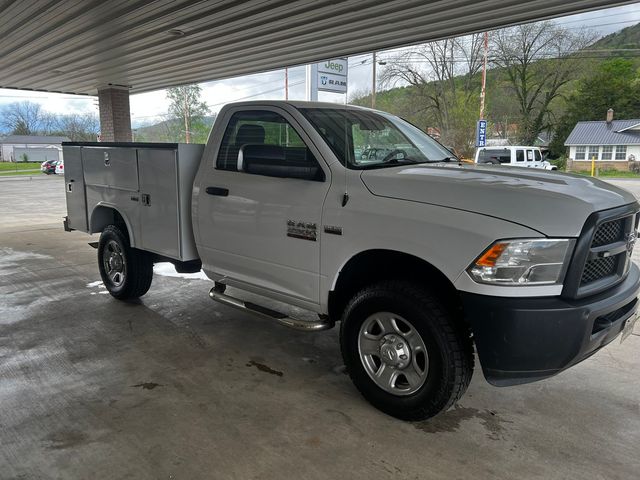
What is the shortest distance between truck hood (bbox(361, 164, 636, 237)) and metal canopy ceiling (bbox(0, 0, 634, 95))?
17.0 feet

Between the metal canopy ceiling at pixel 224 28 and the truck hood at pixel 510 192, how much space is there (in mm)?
5183

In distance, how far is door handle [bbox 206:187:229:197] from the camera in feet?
13.7

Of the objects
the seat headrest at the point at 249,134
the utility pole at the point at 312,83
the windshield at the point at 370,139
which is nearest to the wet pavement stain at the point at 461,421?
the windshield at the point at 370,139

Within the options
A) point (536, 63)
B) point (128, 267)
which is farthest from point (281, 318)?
point (536, 63)

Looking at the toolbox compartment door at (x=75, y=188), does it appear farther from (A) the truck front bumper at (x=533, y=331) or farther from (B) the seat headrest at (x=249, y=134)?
(A) the truck front bumper at (x=533, y=331)

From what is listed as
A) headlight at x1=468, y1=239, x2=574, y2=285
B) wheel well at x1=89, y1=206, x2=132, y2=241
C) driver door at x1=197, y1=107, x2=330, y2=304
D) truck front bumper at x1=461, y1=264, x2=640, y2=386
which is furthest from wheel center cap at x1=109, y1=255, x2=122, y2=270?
headlight at x1=468, y1=239, x2=574, y2=285

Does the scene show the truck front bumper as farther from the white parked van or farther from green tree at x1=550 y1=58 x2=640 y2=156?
green tree at x1=550 y1=58 x2=640 y2=156

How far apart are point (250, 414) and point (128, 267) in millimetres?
2899

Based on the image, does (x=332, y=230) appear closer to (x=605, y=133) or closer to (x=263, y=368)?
(x=263, y=368)

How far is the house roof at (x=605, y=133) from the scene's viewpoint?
45.8 m

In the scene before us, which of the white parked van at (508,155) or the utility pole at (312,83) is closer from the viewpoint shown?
the utility pole at (312,83)

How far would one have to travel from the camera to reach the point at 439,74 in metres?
44.4

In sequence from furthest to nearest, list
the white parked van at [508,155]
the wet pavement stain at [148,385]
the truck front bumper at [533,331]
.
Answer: the white parked van at [508,155] → the wet pavement stain at [148,385] → the truck front bumper at [533,331]

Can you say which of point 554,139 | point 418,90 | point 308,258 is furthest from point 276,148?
point 554,139
